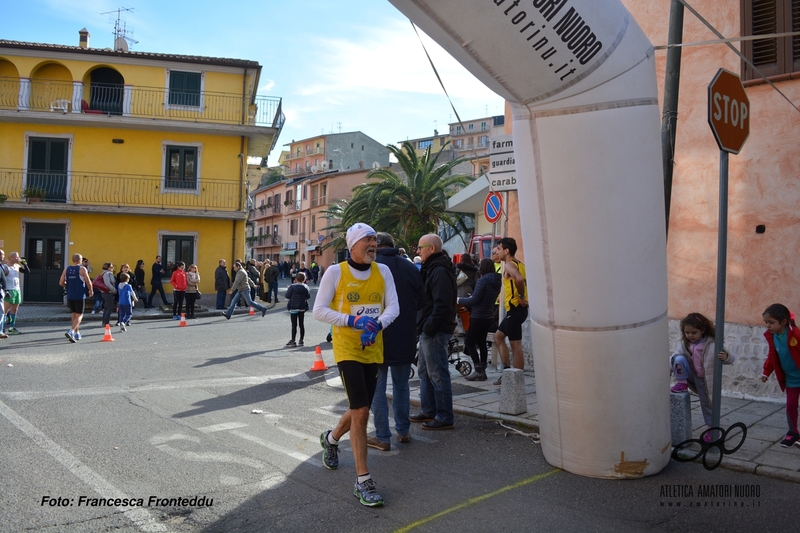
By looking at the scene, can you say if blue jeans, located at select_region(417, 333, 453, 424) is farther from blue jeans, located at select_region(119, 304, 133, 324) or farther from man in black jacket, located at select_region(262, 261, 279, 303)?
man in black jacket, located at select_region(262, 261, 279, 303)

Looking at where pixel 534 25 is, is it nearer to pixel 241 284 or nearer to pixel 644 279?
pixel 644 279

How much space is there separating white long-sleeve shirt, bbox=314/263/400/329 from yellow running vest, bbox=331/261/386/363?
0.03 metres

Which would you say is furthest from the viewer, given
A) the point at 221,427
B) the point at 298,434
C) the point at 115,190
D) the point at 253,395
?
the point at 115,190

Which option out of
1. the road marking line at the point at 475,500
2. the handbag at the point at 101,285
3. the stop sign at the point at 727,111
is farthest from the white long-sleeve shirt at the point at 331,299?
the handbag at the point at 101,285

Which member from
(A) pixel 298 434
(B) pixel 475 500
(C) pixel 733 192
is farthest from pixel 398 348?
(C) pixel 733 192

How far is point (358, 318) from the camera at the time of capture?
470cm

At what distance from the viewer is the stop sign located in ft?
17.0

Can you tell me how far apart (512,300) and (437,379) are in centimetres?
230

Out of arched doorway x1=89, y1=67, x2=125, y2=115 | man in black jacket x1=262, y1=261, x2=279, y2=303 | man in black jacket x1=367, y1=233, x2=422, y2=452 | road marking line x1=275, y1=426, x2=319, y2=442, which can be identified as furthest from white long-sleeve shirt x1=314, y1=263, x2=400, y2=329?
arched doorway x1=89, y1=67, x2=125, y2=115

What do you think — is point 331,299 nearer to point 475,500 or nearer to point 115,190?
point 475,500

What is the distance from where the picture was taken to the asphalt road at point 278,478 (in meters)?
4.23

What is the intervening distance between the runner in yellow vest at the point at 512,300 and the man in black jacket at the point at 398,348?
269 centimetres

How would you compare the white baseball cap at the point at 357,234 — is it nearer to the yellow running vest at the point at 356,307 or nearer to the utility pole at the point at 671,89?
the yellow running vest at the point at 356,307

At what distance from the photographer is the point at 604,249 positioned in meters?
4.90
